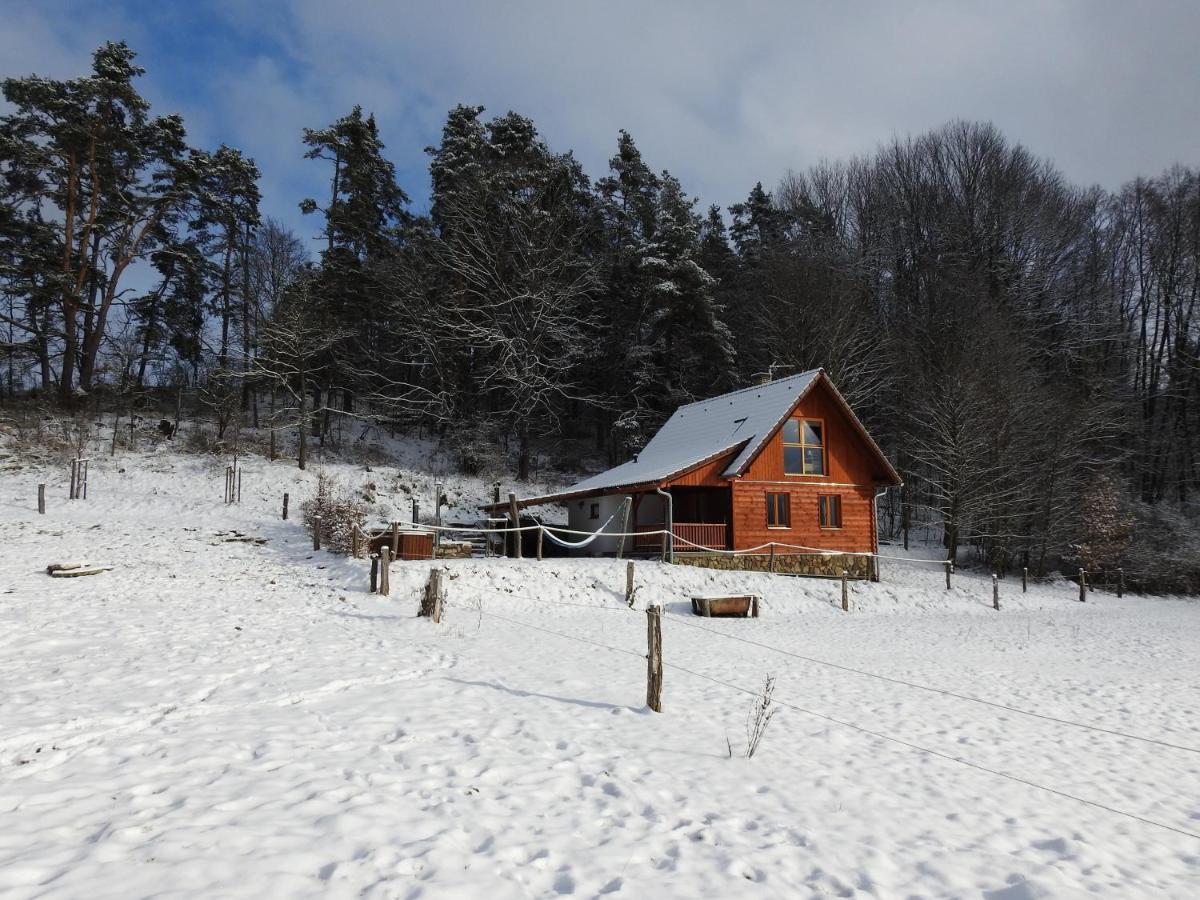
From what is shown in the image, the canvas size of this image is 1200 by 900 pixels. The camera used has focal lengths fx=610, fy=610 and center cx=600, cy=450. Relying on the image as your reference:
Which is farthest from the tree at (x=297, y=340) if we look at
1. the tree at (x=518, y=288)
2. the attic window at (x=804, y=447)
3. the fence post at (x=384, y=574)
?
the attic window at (x=804, y=447)

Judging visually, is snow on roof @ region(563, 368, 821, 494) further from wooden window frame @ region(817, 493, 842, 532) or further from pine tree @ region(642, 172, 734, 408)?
pine tree @ region(642, 172, 734, 408)

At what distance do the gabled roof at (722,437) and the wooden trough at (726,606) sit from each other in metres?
5.39

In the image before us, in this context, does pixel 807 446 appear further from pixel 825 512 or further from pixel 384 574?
pixel 384 574

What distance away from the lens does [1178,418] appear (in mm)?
35062

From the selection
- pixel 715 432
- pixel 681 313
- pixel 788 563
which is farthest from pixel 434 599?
pixel 681 313

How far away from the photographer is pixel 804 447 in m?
23.3

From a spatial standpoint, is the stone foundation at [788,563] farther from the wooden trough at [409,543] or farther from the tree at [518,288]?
the tree at [518,288]

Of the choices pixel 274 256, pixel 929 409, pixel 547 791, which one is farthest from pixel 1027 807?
pixel 274 256

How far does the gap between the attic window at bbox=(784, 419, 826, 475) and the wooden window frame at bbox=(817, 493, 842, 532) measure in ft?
3.05

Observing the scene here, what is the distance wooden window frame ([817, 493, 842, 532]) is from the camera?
23.1 metres

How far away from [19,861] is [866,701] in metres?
8.52

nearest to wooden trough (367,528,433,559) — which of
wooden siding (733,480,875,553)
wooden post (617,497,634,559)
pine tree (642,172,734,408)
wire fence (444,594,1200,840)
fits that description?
wooden post (617,497,634,559)

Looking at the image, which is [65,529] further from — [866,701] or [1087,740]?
[1087,740]

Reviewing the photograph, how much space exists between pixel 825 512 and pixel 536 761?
20.0 metres
